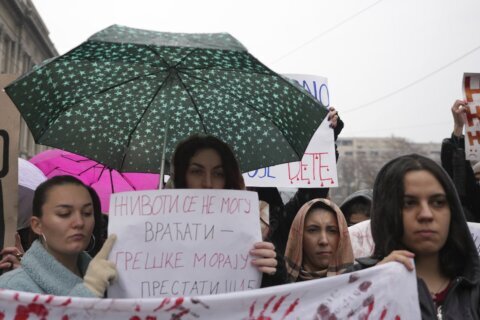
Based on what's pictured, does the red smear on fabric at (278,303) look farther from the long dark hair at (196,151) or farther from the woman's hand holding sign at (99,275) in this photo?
the long dark hair at (196,151)

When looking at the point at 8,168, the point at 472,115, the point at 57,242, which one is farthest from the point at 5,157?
the point at 472,115

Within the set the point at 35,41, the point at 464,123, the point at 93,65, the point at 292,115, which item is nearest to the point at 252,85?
the point at 292,115

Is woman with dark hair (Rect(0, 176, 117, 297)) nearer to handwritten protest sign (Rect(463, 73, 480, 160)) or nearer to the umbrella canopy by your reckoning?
the umbrella canopy

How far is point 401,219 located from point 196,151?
3.49ft

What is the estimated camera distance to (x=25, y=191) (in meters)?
3.57

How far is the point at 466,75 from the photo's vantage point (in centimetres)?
387

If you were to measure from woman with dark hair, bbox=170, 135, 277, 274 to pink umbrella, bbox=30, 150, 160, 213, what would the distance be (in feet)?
4.85

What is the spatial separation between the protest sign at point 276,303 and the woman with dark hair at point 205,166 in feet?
2.29

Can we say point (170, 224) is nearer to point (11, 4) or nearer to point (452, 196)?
point (452, 196)

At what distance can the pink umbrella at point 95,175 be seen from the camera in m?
4.16

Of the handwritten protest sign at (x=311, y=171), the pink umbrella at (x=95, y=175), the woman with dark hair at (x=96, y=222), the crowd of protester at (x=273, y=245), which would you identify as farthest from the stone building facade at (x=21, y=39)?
the crowd of protester at (x=273, y=245)

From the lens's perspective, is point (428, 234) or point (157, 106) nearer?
point (428, 234)

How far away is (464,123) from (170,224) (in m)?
2.23

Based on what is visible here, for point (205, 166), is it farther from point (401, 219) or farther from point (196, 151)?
point (401, 219)
